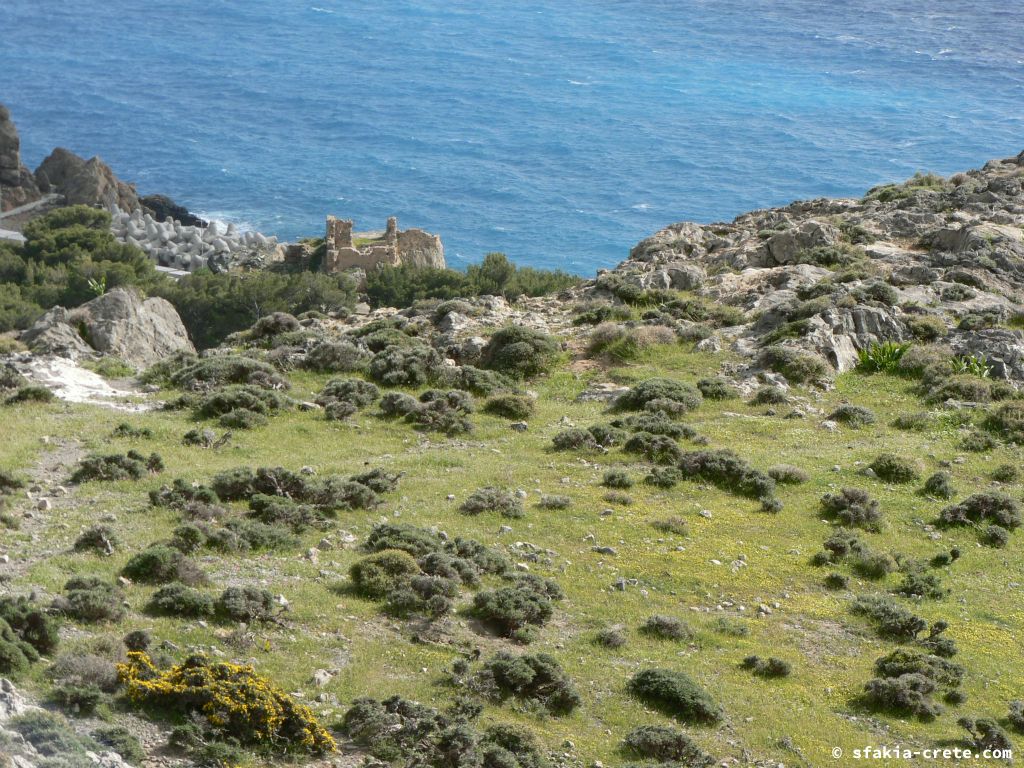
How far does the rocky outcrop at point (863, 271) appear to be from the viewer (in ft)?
137

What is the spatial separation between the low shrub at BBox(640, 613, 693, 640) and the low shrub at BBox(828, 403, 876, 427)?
612 inches

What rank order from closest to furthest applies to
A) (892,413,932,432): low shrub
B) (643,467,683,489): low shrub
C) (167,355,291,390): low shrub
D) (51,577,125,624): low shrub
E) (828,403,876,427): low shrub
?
(51,577,125,624): low shrub < (643,467,683,489): low shrub < (892,413,932,432): low shrub < (828,403,876,427): low shrub < (167,355,291,390): low shrub

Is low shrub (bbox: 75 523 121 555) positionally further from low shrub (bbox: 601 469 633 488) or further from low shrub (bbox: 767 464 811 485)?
low shrub (bbox: 767 464 811 485)

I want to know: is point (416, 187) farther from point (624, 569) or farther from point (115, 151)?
point (624, 569)

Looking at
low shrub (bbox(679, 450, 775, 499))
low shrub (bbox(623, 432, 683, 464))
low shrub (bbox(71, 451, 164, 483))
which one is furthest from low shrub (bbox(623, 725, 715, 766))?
low shrub (bbox(71, 451, 164, 483))

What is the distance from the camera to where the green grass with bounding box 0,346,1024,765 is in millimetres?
19844

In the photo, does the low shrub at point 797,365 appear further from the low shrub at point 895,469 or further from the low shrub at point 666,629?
the low shrub at point 666,629

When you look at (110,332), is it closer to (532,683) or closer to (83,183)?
(532,683)

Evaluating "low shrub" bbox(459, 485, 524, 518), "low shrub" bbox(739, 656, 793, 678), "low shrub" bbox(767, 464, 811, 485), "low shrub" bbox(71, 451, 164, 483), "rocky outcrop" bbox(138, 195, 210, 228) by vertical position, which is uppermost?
"low shrub" bbox(767, 464, 811, 485)

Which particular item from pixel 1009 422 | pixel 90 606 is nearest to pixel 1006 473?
pixel 1009 422

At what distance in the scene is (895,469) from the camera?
31609 mm

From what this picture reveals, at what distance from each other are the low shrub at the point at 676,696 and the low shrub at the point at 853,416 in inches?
709

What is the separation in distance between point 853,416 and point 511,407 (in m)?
10.4

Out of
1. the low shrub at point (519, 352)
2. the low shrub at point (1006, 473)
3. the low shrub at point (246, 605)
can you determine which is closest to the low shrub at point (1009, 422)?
the low shrub at point (1006, 473)
